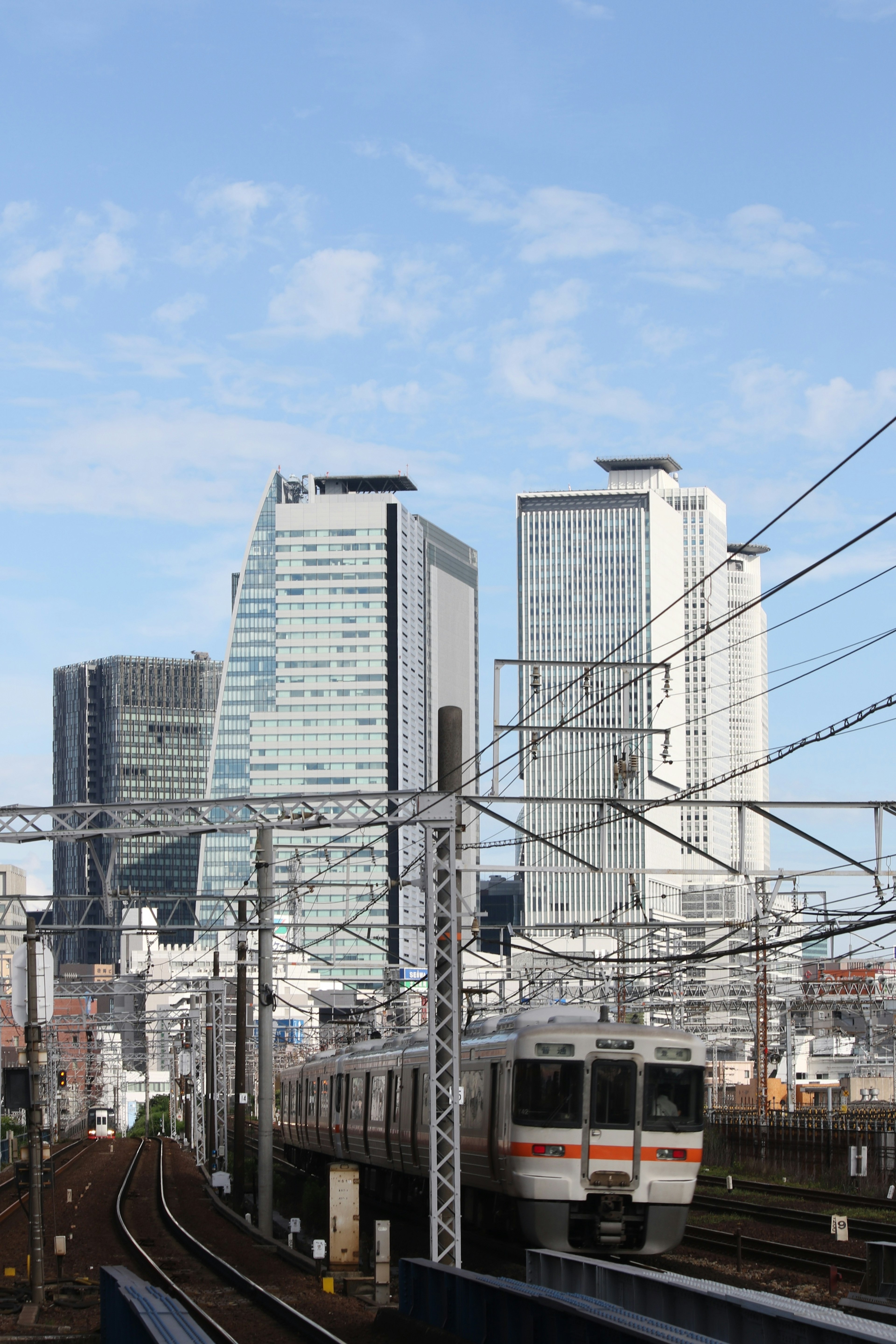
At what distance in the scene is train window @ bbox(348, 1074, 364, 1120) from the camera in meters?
33.0

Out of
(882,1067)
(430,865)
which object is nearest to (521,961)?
(882,1067)

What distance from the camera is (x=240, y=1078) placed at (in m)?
38.2

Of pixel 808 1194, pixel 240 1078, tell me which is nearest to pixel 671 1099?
pixel 808 1194

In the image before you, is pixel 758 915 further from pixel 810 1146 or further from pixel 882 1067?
pixel 882 1067

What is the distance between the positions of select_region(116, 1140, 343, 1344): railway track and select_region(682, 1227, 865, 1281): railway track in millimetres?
6145

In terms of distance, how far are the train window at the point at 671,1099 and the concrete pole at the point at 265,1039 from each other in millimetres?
9141

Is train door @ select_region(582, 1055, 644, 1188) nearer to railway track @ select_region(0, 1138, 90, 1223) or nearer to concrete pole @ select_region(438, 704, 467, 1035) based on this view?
concrete pole @ select_region(438, 704, 467, 1035)

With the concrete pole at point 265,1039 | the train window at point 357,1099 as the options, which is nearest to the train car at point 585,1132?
the concrete pole at point 265,1039

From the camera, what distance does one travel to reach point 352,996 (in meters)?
97.4

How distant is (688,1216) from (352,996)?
70415 millimetres

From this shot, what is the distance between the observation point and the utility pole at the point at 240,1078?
121ft

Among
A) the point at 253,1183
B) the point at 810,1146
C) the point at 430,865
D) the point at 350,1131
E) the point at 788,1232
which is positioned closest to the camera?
the point at 430,865

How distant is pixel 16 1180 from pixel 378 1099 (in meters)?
18.1

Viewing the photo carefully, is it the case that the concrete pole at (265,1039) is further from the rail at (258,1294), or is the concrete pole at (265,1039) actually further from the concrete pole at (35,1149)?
the concrete pole at (35,1149)
